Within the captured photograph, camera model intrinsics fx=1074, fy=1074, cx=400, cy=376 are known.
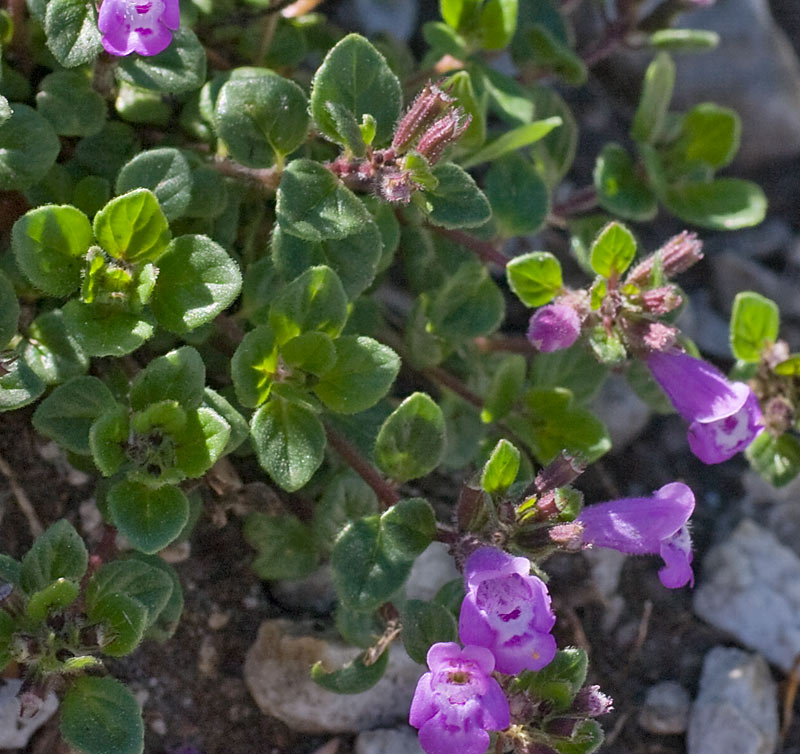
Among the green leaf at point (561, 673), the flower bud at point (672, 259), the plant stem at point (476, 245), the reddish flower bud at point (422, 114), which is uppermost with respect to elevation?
the reddish flower bud at point (422, 114)

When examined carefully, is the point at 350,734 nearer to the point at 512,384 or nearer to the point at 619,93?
the point at 512,384

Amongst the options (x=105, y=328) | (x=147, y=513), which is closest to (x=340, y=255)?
(x=105, y=328)

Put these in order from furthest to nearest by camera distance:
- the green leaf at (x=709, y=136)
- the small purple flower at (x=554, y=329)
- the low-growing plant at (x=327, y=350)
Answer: the green leaf at (x=709, y=136) < the small purple flower at (x=554, y=329) < the low-growing plant at (x=327, y=350)

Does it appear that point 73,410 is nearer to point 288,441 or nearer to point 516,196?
point 288,441

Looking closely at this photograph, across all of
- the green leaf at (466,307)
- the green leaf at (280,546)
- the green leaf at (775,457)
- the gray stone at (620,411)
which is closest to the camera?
the green leaf at (280,546)

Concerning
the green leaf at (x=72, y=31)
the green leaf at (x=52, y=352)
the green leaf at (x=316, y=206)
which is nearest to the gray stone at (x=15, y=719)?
the green leaf at (x=52, y=352)

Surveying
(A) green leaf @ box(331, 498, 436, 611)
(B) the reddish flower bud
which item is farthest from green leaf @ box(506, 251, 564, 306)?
(A) green leaf @ box(331, 498, 436, 611)

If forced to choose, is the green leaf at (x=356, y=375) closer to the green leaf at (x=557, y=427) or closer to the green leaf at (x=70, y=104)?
the green leaf at (x=557, y=427)
